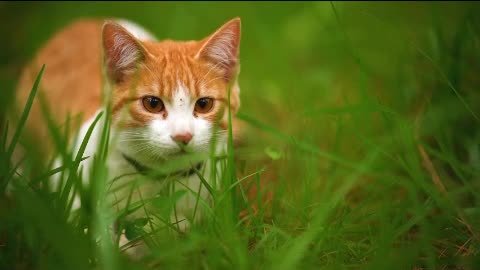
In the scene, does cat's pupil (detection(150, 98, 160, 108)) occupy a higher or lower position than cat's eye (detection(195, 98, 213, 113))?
higher

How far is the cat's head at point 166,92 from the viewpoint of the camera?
5.53ft

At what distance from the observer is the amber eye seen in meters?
1.76

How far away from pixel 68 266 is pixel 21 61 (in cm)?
299

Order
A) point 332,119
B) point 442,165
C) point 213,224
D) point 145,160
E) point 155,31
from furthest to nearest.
A: point 155,31 → point 332,119 → point 442,165 → point 145,160 → point 213,224

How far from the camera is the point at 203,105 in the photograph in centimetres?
184

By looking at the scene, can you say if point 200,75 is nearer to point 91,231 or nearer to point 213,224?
point 213,224

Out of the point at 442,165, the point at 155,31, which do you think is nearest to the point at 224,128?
the point at 442,165

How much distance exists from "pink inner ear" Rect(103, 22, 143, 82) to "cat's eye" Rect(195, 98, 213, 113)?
1.04 feet

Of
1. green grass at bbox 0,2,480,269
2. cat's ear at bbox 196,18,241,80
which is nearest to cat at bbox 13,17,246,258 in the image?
cat's ear at bbox 196,18,241,80

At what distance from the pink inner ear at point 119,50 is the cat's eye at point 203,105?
1.04 feet

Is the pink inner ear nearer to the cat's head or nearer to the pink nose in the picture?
the cat's head

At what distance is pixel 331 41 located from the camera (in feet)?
12.5

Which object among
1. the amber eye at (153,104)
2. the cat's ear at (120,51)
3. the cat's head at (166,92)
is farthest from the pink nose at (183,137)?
the cat's ear at (120,51)

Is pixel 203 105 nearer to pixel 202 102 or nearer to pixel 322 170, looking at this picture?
pixel 202 102
